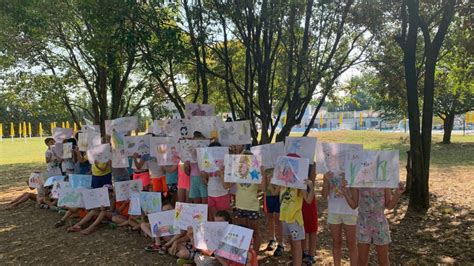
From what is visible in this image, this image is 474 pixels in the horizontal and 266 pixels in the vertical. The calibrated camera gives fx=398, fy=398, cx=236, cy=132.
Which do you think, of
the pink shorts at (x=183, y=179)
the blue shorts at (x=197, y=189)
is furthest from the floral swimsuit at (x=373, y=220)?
the pink shorts at (x=183, y=179)

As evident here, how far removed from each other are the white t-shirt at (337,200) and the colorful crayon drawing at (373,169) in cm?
25

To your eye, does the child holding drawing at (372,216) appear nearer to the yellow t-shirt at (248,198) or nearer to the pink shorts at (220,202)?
the yellow t-shirt at (248,198)

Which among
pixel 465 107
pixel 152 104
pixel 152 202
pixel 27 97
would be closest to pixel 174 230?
pixel 152 202

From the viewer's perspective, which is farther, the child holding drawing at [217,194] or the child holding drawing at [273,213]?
the child holding drawing at [217,194]

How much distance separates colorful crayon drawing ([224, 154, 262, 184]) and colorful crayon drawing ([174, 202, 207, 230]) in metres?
0.55

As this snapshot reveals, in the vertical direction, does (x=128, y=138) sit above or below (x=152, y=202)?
above

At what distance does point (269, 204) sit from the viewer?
19.8ft

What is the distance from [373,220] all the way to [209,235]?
6.32 ft

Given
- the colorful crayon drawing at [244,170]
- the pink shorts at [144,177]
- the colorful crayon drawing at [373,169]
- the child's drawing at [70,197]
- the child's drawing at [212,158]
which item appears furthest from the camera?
the pink shorts at [144,177]

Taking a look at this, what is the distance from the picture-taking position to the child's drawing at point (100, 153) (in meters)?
7.69

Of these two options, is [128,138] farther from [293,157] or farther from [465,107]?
[465,107]

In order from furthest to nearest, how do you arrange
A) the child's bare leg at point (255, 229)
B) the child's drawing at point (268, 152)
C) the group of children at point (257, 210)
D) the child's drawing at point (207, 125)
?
→ the child's drawing at point (207, 125)
the child's drawing at point (268, 152)
the child's bare leg at point (255, 229)
the group of children at point (257, 210)

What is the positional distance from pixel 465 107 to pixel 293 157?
24110 mm

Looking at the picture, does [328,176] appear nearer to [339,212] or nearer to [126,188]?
[339,212]
